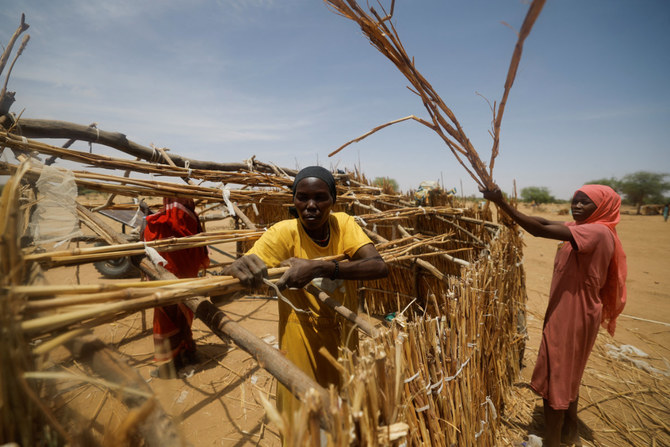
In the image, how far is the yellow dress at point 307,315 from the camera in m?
1.88

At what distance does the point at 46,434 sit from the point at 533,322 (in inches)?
268

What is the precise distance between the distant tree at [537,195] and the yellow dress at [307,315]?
159ft

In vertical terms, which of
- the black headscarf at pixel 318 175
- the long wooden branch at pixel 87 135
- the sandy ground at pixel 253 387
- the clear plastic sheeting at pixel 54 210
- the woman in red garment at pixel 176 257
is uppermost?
the long wooden branch at pixel 87 135

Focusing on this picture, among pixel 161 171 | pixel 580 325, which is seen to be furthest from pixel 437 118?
pixel 161 171

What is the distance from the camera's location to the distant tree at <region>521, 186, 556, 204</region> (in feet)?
133

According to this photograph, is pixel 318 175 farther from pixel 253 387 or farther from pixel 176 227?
pixel 253 387

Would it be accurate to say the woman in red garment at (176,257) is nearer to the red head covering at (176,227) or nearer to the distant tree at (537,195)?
the red head covering at (176,227)

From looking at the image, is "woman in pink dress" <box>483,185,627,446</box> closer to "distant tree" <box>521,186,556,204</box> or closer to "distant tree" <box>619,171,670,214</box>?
"distant tree" <box>619,171,670,214</box>

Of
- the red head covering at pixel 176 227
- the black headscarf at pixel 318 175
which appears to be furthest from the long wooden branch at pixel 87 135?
the black headscarf at pixel 318 175

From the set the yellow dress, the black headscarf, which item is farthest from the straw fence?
the black headscarf

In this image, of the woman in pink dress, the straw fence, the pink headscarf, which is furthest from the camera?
the pink headscarf

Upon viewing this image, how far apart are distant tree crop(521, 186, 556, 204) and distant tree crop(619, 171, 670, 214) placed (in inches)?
386

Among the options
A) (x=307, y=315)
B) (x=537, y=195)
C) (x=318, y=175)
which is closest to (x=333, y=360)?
(x=307, y=315)

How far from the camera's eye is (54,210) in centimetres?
116
